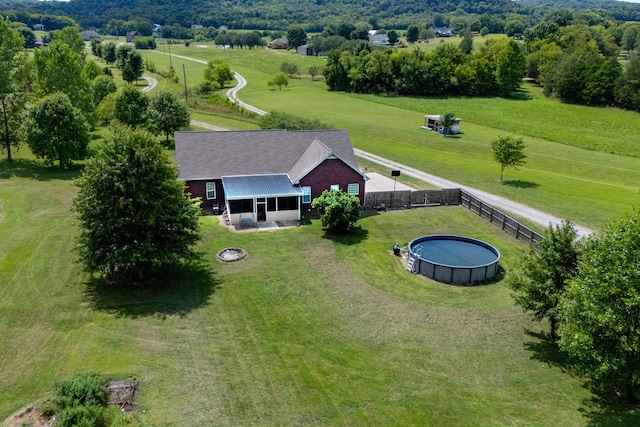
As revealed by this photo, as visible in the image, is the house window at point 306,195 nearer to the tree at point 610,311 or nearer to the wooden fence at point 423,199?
the wooden fence at point 423,199

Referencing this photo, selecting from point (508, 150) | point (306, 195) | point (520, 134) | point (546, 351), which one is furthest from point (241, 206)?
point (520, 134)

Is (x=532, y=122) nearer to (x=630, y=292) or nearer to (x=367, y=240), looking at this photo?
(x=367, y=240)

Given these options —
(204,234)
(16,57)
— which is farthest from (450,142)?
(16,57)

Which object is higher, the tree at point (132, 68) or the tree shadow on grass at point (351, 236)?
the tree at point (132, 68)

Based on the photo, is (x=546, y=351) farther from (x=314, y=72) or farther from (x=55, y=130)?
(x=314, y=72)

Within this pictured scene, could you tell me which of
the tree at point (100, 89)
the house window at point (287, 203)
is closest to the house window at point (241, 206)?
the house window at point (287, 203)
